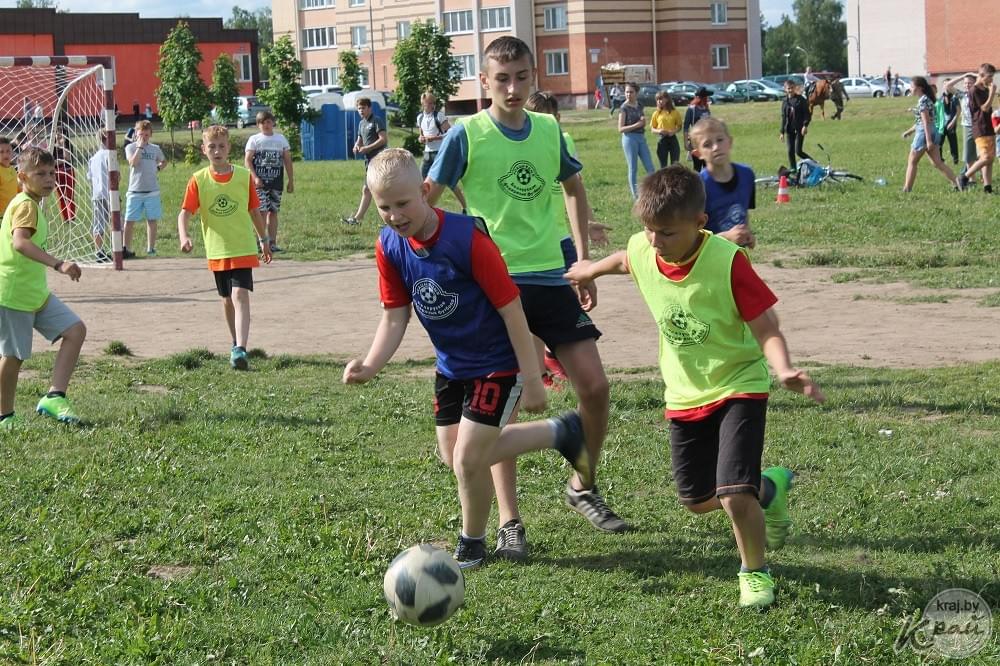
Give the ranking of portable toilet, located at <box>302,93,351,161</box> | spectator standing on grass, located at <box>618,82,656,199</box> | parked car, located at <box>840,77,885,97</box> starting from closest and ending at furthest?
spectator standing on grass, located at <box>618,82,656,199</box> → portable toilet, located at <box>302,93,351,161</box> → parked car, located at <box>840,77,885,97</box>

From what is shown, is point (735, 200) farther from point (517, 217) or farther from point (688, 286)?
point (688, 286)

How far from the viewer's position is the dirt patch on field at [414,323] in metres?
9.98

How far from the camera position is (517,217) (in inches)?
237

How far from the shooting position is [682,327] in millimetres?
4840

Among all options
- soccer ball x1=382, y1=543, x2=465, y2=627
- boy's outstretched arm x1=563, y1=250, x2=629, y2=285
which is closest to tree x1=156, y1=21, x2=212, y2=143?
boy's outstretched arm x1=563, y1=250, x2=629, y2=285

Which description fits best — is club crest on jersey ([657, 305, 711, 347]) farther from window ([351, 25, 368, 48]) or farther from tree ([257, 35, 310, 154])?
window ([351, 25, 368, 48])

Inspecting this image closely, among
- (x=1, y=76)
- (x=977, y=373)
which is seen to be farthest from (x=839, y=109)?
(x=977, y=373)

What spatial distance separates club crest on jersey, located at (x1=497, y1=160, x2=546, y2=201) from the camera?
6012 mm

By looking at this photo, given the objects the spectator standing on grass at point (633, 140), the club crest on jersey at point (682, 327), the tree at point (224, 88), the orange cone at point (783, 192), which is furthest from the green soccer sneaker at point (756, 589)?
the tree at point (224, 88)

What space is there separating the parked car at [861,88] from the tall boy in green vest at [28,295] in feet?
215

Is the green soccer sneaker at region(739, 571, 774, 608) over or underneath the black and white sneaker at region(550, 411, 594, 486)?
underneath

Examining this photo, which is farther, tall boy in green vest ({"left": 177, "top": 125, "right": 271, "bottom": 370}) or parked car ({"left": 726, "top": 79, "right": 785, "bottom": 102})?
parked car ({"left": 726, "top": 79, "right": 785, "bottom": 102})

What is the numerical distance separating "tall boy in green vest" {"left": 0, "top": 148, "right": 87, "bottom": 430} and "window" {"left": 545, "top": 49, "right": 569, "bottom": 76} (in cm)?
7813

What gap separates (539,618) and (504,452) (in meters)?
0.86
